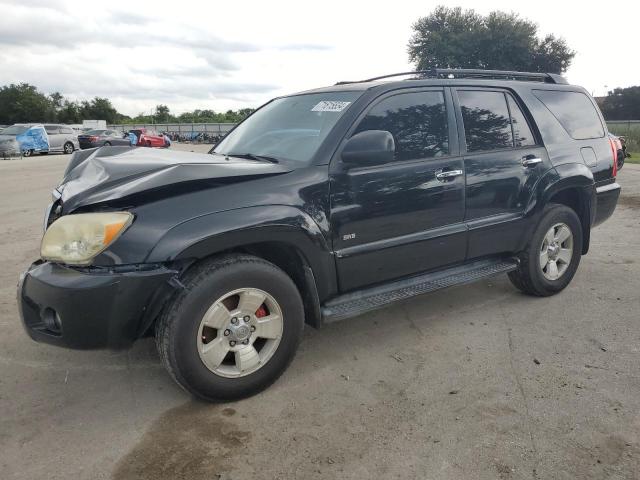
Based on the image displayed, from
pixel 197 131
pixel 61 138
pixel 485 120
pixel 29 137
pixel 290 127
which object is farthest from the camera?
pixel 197 131

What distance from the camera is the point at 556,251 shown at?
4465 millimetres

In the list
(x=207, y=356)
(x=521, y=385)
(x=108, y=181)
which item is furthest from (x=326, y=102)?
(x=521, y=385)

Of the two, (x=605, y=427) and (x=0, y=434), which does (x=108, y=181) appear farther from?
(x=605, y=427)

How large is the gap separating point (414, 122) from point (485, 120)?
0.74 m

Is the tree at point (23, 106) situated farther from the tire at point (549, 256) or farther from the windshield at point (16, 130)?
the tire at point (549, 256)

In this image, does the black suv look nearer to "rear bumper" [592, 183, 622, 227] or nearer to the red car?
"rear bumper" [592, 183, 622, 227]

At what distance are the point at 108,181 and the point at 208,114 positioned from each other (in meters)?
95.0

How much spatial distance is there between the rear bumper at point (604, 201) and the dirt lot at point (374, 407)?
1037 millimetres

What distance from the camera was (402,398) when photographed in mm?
2879

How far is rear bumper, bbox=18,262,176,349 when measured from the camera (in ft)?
8.10

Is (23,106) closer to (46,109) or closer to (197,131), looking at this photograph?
(46,109)

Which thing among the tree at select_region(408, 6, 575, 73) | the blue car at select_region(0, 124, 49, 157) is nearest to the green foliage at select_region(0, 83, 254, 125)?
the tree at select_region(408, 6, 575, 73)

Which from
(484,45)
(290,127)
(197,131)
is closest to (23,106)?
(197,131)

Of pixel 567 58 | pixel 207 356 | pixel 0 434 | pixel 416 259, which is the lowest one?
pixel 0 434
